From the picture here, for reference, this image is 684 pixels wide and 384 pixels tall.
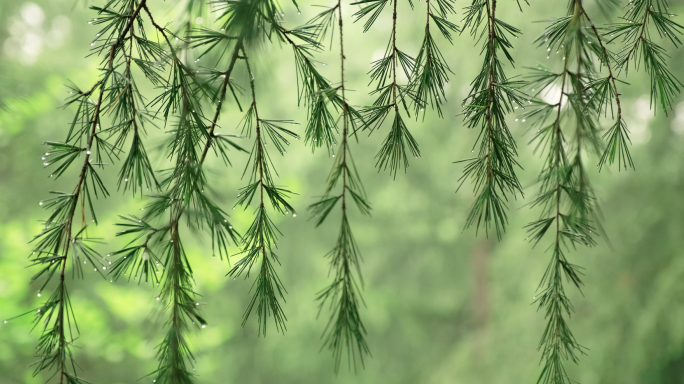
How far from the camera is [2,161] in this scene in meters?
3.29

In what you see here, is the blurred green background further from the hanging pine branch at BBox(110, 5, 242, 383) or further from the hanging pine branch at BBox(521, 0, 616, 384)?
the hanging pine branch at BBox(521, 0, 616, 384)

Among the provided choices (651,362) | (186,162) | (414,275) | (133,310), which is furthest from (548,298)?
(414,275)

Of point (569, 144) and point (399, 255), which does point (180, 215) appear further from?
point (399, 255)

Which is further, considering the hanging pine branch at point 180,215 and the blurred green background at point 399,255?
the blurred green background at point 399,255

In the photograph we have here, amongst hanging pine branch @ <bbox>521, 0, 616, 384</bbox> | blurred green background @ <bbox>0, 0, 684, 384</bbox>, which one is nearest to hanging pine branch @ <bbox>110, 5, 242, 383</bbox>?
blurred green background @ <bbox>0, 0, 684, 384</bbox>

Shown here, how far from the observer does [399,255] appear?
432cm

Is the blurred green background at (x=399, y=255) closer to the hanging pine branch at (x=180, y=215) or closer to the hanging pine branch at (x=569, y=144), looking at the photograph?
the hanging pine branch at (x=180, y=215)

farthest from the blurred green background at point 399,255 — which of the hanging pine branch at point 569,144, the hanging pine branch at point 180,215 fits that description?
the hanging pine branch at point 569,144

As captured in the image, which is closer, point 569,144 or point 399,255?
point 569,144

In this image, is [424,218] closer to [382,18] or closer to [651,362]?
[382,18]

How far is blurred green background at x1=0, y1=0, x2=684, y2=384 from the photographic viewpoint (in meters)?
2.26

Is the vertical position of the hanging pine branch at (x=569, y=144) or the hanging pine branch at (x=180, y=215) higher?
the hanging pine branch at (x=569, y=144)

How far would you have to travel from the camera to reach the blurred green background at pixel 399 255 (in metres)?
2.26

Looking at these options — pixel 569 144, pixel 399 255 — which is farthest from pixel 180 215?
pixel 399 255
